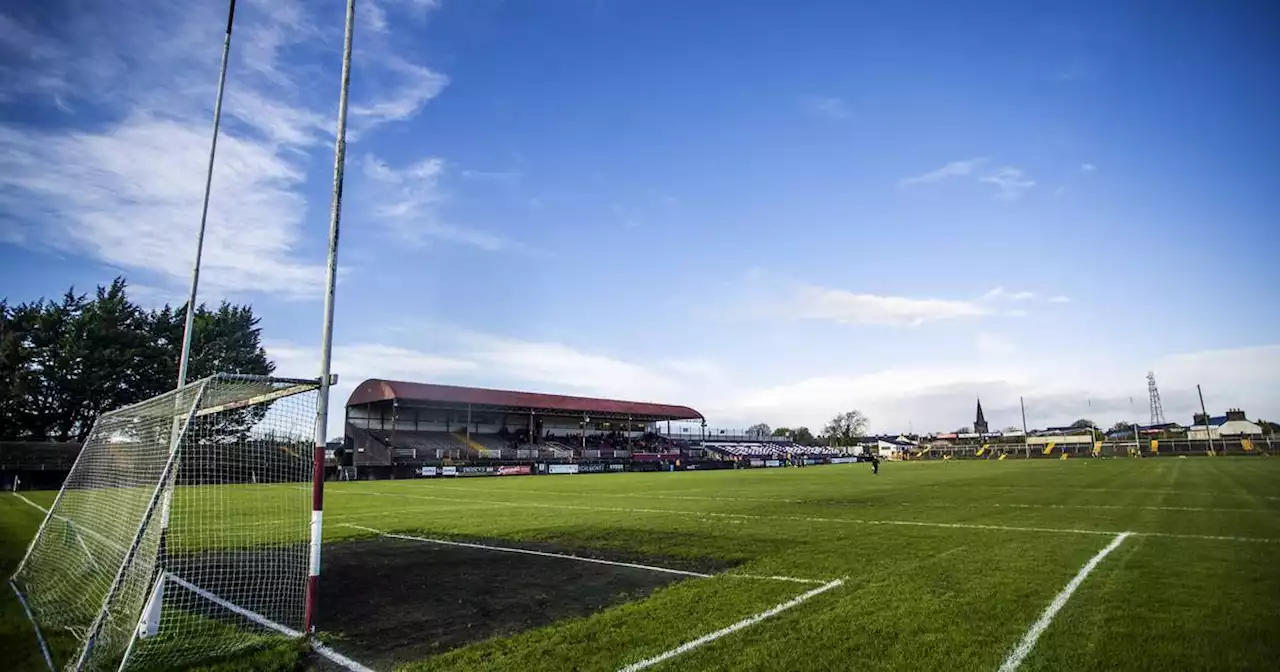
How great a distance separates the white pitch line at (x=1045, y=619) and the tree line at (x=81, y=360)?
171 feet

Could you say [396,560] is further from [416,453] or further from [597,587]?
[416,453]

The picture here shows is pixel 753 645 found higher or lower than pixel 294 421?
lower

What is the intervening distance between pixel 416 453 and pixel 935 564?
42.7 meters

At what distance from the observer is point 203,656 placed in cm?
511

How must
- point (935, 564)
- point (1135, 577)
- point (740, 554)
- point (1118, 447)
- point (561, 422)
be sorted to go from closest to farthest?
point (1135, 577) → point (935, 564) → point (740, 554) → point (561, 422) → point (1118, 447)

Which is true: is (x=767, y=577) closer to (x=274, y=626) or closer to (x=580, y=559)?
(x=580, y=559)

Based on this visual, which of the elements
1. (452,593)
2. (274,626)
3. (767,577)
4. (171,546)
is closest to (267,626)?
(274,626)

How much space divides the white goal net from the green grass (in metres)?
0.55

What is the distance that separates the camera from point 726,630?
5324 millimetres

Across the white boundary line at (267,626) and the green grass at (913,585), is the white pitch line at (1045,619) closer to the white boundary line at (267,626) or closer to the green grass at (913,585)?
the green grass at (913,585)

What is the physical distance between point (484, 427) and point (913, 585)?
56.5m

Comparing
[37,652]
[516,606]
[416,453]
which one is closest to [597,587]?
[516,606]

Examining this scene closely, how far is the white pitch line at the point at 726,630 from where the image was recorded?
454 cm

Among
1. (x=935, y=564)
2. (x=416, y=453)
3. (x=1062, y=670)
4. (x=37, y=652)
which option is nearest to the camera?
(x=1062, y=670)
